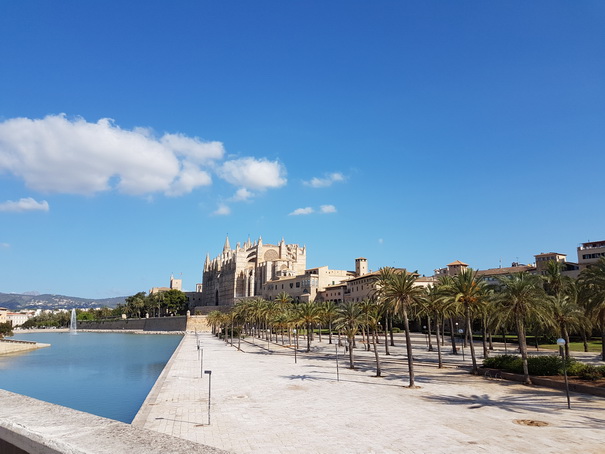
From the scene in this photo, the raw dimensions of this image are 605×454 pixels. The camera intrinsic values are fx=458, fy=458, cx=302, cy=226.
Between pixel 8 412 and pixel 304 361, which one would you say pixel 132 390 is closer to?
pixel 304 361

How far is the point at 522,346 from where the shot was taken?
28.2m

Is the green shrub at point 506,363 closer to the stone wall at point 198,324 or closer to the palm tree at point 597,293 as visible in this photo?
the palm tree at point 597,293

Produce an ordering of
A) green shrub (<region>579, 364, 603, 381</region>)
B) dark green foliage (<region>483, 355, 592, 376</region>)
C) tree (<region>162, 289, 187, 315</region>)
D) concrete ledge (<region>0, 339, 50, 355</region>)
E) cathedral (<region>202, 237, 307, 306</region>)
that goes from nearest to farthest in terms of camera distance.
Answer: green shrub (<region>579, 364, 603, 381</region>) → dark green foliage (<region>483, 355, 592, 376</region>) → concrete ledge (<region>0, 339, 50, 355</region>) → cathedral (<region>202, 237, 307, 306</region>) → tree (<region>162, 289, 187, 315</region>)

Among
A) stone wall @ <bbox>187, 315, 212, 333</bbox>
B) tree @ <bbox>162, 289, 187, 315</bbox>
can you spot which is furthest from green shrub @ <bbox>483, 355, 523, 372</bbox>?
tree @ <bbox>162, 289, 187, 315</bbox>

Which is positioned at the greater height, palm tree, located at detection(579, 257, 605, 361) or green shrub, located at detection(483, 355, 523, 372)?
palm tree, located at detection(579, 257, 605, 361)

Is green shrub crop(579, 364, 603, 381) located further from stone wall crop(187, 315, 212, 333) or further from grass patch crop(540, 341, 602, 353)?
stone wall crop(187, 315, 212, 333)

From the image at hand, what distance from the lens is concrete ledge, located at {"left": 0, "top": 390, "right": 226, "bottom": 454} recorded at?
3.97 metres

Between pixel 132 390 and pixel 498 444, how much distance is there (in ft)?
100

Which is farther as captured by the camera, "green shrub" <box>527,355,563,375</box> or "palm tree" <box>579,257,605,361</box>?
"palm tree" <box>579,257,605,361</box>

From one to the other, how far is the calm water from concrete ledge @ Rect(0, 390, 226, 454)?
22.3m

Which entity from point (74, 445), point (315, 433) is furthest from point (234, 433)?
point (74, 445)

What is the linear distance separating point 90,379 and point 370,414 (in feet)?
112

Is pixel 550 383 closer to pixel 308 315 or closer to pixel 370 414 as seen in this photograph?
pixel 370 414

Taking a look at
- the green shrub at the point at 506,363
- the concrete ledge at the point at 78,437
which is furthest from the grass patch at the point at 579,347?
the concrete ledge at the point at 78,437
